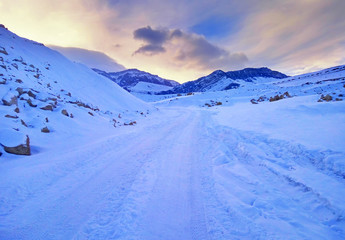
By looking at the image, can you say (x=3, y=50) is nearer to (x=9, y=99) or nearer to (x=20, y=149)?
(x=9, y=99)

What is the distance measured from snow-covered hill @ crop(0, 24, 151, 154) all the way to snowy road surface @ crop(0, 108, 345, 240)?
270cm

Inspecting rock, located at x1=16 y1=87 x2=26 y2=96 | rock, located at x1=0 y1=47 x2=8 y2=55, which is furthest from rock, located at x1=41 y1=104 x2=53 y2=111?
rock, located at x1=0 y1=47 x2=8 y2=55

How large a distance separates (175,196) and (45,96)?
12.8m

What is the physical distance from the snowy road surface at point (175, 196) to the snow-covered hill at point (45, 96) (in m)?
2.70

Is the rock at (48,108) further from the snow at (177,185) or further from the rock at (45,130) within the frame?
the rock at (45,130)

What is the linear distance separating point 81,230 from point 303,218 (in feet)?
13.9

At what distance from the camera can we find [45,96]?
490 inches

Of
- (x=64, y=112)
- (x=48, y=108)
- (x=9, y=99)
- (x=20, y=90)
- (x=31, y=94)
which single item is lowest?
(x=64, y=112)

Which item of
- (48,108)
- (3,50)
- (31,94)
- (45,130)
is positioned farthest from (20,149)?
(3,50)

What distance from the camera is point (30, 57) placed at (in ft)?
67.1

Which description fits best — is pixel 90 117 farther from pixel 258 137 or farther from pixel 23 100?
pixel 258 137

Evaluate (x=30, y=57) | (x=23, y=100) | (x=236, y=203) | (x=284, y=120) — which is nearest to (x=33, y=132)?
(x=23, y=100)

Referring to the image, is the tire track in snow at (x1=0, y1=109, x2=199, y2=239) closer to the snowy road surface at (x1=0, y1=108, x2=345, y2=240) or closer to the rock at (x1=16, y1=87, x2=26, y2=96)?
the snowy road surface at (x1=0, y1=108, x2=345, y2=240)

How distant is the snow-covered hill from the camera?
8500mm
